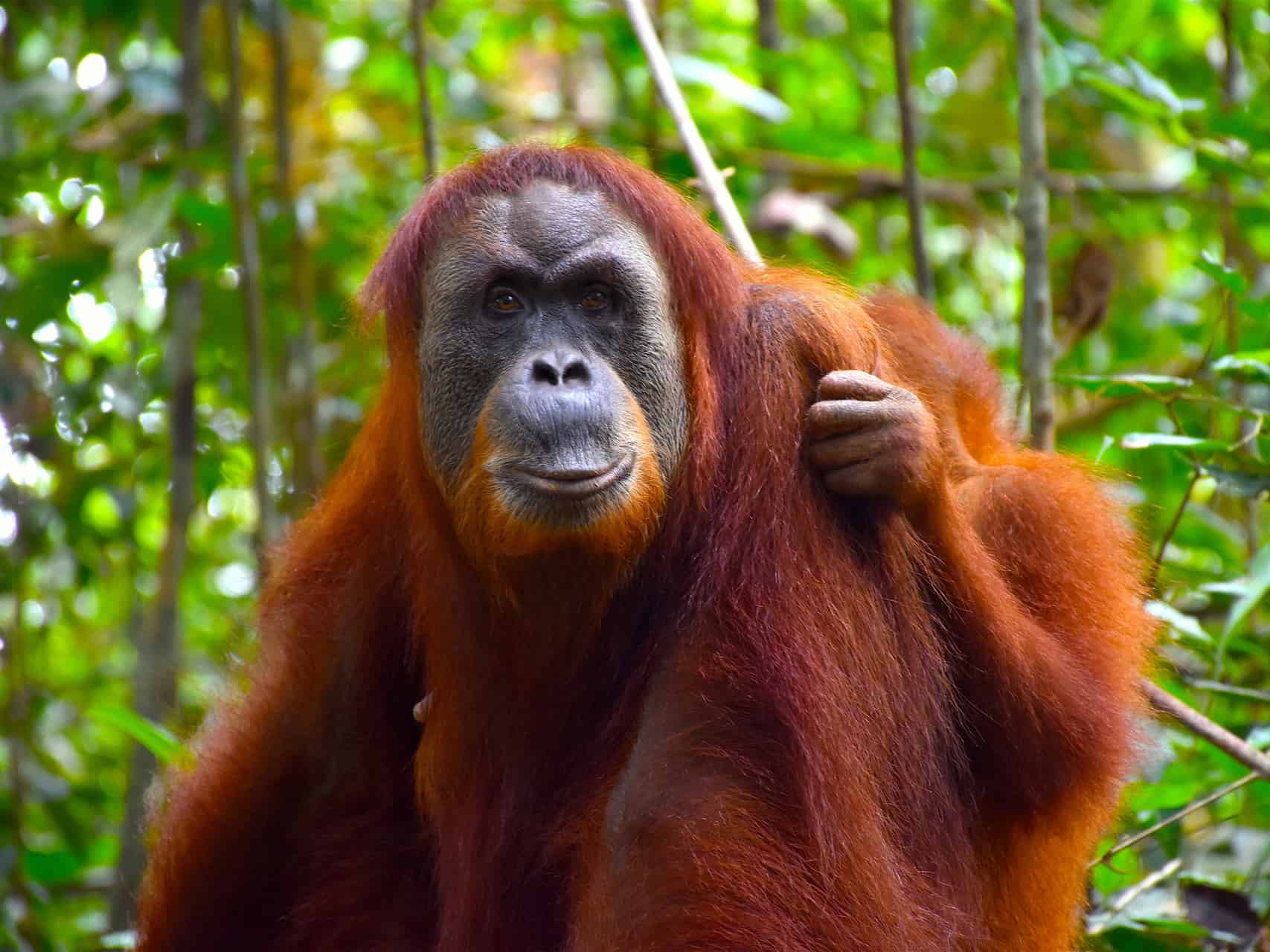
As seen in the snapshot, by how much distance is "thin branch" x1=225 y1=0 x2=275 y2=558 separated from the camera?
3521mm

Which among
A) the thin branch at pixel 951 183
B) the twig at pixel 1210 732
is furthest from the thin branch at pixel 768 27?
the twig at pixel 1210 732

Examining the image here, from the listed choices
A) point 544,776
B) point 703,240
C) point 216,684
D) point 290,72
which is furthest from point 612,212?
point 290,72

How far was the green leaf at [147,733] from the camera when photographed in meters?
2.77

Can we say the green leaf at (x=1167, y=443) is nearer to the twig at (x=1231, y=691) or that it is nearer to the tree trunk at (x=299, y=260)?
the twig at (x=1231, y=691)

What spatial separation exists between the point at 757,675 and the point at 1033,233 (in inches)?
50.8

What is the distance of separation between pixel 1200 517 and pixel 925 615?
1479 mm

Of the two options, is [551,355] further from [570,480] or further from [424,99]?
[424,99]

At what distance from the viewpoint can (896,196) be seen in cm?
489

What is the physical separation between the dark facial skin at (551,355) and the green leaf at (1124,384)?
895mm

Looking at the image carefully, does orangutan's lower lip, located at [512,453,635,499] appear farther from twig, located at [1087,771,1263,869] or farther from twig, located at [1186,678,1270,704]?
twig, located at [1186,678,1270,704]

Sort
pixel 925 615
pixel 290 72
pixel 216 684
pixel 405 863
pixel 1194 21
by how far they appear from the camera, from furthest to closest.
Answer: pixel 1194 21 < pixel 290 72 < pixel 216 684 < pixel 405 863 < pixel 925 615

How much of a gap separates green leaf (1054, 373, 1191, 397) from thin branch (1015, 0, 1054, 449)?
68mm

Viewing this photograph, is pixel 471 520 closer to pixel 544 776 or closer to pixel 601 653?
pixel 601 653

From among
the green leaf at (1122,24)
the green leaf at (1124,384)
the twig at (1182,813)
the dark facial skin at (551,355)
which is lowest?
the twig at (1182,813)
